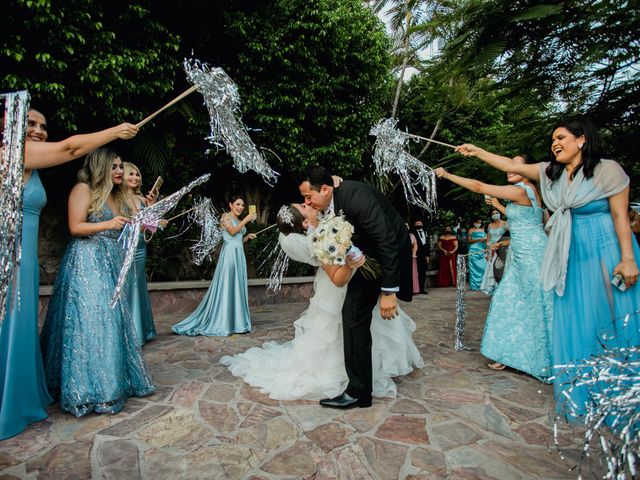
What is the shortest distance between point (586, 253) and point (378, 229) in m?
1.59

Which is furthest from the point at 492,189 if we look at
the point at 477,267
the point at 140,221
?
the point at 477,267

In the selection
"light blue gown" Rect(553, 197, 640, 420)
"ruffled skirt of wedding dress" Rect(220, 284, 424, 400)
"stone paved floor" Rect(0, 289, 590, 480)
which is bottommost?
"stone paved floor" Rect(0, 289, 590, 480)

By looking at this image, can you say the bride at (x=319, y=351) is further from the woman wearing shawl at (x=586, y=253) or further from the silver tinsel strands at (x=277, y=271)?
the silver tinsel strands at (x=277, y=271)

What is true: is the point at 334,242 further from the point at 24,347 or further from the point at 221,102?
the point at 24,347

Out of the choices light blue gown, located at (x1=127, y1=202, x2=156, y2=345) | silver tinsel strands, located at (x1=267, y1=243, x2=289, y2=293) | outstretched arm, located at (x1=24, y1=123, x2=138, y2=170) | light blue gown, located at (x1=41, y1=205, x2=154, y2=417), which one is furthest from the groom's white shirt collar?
silver tinsel strands, located at (x1=267, y1=243, x2=289, y2=293)

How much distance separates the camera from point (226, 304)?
6.61m

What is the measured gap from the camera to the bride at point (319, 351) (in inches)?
147

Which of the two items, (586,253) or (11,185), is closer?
(11,185)

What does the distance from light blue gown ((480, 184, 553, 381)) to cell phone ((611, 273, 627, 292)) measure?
1.24 m

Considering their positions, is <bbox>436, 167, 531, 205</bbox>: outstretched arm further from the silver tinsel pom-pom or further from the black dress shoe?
the black dress shoe

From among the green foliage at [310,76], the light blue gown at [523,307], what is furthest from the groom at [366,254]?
the green foliage at [310,76]

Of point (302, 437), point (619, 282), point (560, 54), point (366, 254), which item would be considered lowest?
point (302, 437)

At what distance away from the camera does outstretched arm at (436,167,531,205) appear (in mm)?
4090

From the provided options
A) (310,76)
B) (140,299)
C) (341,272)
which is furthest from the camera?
(310,76)
